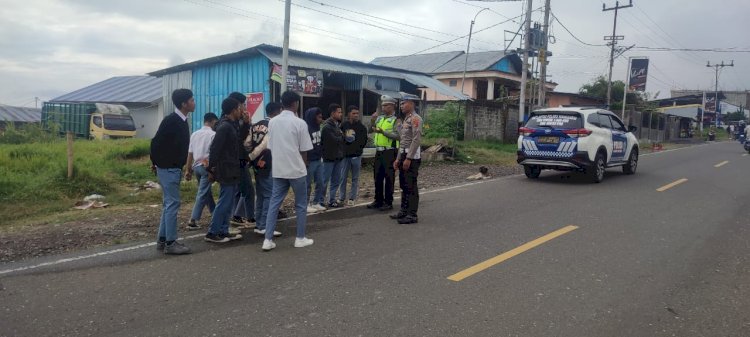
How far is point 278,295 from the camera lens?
4250 mm

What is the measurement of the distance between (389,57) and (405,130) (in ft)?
121

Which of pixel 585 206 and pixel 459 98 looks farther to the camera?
pixel 459 98

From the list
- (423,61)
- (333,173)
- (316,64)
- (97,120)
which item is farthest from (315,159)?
(423,61)

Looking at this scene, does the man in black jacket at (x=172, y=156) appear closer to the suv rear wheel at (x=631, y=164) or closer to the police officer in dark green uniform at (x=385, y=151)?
the police officer in dark green uniform at (x=385, y=151)

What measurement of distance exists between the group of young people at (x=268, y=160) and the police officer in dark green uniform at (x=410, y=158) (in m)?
0.01

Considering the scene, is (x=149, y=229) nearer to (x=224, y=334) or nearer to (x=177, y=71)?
(x=224, y=334)

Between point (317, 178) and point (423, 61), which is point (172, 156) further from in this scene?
point (423, 61)

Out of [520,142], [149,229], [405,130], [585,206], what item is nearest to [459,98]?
[520,142]

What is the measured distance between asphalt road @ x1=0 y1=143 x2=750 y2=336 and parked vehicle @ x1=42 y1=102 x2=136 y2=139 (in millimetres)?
23969

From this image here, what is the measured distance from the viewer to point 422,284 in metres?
4.52

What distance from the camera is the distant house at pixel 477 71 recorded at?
35.6 m

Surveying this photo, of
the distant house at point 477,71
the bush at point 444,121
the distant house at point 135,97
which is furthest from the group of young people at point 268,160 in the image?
the distant house at point 477,71

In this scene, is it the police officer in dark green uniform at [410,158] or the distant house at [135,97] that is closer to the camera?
the police officer in dark green uniform at [410,158]

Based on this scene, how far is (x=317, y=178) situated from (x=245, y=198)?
54.5 inches
